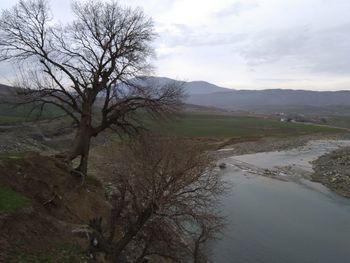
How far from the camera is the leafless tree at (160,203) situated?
16.3 m

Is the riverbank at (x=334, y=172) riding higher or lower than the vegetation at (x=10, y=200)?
lower

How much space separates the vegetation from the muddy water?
36.6ft

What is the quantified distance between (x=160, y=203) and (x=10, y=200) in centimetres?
589

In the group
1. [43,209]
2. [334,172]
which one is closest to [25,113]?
[43,209]

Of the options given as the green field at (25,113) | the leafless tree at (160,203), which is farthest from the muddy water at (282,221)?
the green field at (25,113)

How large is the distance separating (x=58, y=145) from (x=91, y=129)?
37.9 metres

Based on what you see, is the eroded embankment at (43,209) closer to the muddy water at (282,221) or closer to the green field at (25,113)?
the green field at (25,113)

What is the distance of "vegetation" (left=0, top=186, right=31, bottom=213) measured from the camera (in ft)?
48.5

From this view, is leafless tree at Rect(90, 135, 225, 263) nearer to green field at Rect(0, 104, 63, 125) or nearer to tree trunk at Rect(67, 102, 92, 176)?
tree trunk at Rect(67, 102, 92, 176)

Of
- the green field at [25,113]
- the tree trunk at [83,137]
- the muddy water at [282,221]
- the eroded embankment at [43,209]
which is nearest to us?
the eroded embankment at [43,209]

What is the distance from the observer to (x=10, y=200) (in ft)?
51.3

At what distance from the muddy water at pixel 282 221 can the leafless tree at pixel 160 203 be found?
212 inches

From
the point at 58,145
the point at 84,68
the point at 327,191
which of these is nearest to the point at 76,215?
the point at 84,68

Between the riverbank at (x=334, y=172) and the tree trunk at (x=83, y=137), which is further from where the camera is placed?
the riverbank at (x=334, y=172)
